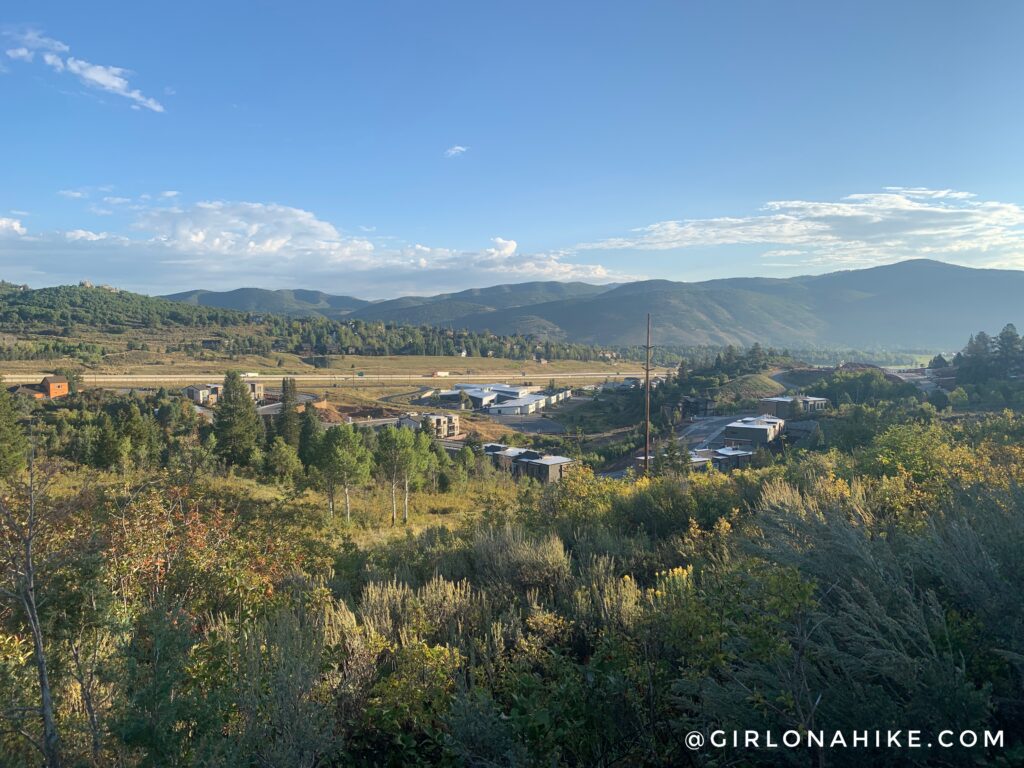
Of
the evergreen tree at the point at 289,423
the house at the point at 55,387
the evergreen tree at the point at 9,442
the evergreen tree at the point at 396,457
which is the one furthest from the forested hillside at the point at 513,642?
the house at the point at 55,387

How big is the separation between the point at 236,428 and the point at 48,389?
29.5 metres

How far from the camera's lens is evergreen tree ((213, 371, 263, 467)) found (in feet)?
81.2

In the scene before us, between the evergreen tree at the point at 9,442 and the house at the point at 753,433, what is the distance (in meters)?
37.6

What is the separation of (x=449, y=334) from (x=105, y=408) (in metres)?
108

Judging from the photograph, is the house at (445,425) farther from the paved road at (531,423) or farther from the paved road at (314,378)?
the paved road at (314,378)

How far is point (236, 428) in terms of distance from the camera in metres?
25.5

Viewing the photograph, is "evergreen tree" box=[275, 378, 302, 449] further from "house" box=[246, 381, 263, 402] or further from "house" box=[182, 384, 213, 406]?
"house" box=[246, 381, 263, 402]

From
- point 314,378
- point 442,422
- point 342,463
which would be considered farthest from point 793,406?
point 314,378

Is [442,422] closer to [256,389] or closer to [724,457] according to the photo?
[256,389]

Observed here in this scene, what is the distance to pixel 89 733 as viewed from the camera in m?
2.80

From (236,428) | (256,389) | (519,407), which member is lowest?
(519,407)

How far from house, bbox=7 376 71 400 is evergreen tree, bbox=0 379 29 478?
24430 millimetres

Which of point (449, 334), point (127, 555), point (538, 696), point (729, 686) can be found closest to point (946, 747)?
point (729, 686)

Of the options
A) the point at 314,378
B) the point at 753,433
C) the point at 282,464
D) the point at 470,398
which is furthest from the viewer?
the point at 314,378
